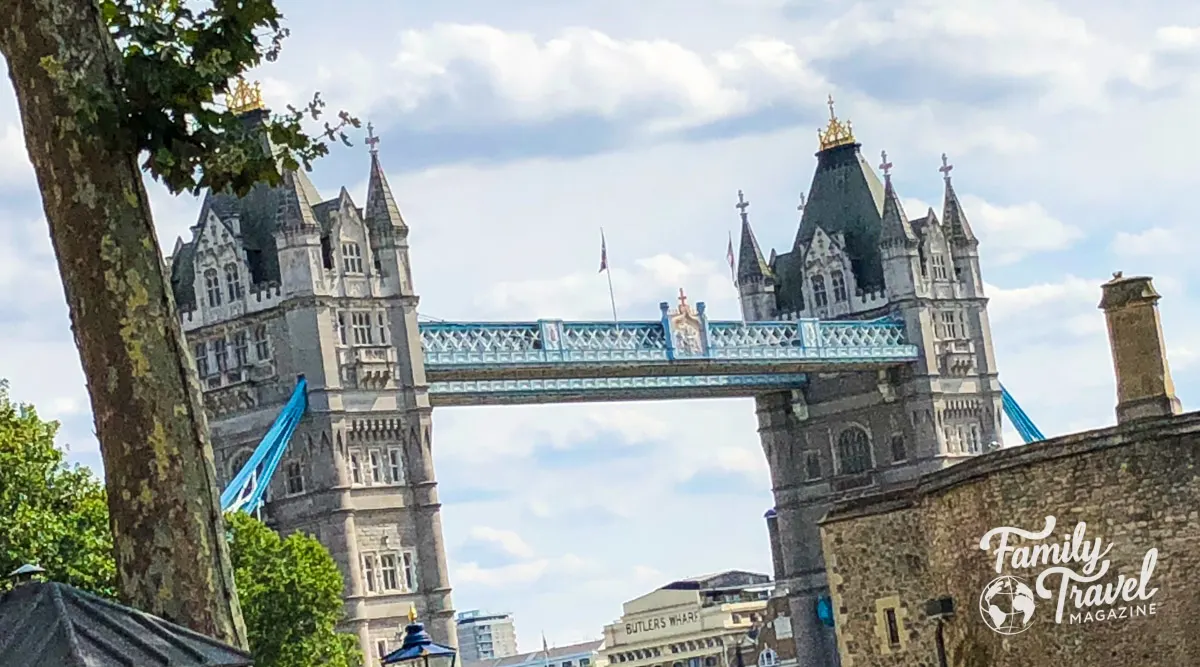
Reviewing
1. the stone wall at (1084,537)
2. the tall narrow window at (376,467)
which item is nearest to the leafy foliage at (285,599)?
the tall narrow window at (376,467)

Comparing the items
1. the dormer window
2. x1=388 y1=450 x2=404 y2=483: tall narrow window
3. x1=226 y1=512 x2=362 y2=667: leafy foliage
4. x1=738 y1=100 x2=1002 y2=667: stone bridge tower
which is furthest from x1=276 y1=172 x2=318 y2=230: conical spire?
x1=738 y1=100 x2=1002 y2=667: stone bridge tower

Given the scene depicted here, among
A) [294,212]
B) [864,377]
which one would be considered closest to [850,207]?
[864,377]

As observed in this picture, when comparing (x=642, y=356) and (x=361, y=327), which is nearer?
(x=361, y=327)

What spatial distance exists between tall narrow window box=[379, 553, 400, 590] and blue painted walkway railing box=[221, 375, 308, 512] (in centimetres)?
388

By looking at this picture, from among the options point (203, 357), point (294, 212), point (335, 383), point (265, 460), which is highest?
point (294, 212)

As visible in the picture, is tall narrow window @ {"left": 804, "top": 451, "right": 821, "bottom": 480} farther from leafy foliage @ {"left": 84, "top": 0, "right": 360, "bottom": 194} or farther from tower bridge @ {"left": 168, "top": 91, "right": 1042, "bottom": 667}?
leafy foliage @ {"left": 84, "top": 0, "right": 360, "bottom": 194}

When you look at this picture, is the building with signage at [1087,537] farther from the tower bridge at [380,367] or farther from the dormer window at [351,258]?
the dormer window at [351,258]

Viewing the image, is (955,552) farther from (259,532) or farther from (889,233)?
(889,233)

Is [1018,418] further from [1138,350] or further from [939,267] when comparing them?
[1138,350]

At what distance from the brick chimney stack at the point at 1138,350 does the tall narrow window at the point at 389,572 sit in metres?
46.9

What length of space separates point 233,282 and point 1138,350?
166 feet

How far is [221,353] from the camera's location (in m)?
78.9

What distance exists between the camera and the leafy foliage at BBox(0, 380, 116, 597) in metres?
45.6

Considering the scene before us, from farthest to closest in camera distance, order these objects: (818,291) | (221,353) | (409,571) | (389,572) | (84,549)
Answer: (818,291), (221,353), (409,571), (389,572), (84,549)
